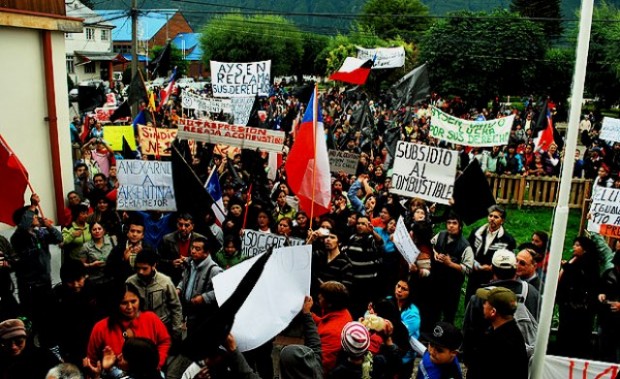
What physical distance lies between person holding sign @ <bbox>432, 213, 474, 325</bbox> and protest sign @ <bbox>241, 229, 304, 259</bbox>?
1500 mm

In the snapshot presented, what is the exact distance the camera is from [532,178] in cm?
1493

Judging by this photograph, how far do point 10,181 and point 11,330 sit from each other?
330cm

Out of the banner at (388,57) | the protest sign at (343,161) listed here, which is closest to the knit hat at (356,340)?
the protest sign at (343,161)

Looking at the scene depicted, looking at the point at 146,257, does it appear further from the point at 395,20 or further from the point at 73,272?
the point at 395,20

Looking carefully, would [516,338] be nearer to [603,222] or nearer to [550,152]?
[603,222]

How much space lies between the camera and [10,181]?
7.26 meters

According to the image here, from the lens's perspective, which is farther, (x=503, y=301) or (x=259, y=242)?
(x=259, y=242)

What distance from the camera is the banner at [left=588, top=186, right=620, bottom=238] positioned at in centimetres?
787

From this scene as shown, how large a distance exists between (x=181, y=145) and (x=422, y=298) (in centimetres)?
613

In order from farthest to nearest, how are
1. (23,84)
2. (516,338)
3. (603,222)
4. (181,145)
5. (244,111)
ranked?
(244,111) → (181,145) → (23,84) → (603,222) → (516,338)

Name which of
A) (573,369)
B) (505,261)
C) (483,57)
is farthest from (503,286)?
(483,57)

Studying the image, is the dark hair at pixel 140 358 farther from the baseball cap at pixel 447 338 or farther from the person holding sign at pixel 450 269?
the person holding sign at pixel 450 269

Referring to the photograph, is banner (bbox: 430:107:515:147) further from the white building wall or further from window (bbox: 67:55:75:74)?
window (bbox: 67:55:75:74)

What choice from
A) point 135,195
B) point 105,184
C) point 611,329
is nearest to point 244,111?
point 105,184
